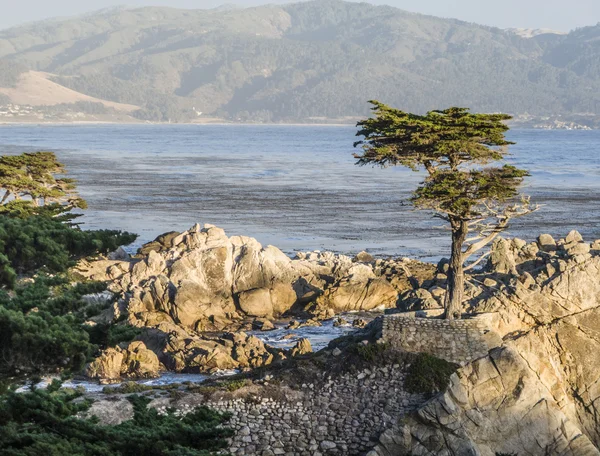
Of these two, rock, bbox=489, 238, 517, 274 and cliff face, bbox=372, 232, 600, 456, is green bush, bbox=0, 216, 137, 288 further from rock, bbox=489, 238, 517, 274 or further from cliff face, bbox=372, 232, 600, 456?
rock, bbox=489, 238, 517, 274

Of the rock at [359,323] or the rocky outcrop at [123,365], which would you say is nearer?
the rocky outcrop at [123,365]

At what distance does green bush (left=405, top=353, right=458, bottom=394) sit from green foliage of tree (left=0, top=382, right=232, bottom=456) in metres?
7.63

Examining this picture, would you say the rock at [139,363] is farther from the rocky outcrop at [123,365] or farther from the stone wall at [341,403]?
the stone wall at [341,403]

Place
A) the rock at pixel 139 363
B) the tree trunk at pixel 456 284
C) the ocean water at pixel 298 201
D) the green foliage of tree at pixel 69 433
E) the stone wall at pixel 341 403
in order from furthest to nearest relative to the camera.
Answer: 1. the ocean water at pixel 298 201
2. the rock at pixel 139 363
3. the tree trunk at pixel 456 284
4. the stone wall at pixel 341 403
5. the green foliage of tree at pixel 69 433

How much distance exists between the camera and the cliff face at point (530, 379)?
59.1ft

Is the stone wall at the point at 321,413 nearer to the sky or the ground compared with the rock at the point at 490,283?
nearer to the ground

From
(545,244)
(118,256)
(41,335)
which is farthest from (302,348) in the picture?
(118,256)

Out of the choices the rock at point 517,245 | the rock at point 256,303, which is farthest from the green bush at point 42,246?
the rock at point 517,245

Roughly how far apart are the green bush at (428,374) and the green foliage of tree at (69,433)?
300 inches

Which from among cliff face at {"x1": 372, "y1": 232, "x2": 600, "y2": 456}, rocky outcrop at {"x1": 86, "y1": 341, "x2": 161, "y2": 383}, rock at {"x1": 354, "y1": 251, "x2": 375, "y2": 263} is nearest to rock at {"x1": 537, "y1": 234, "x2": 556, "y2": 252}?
cliff face at {"x1": 372, "y1": 232, "x2": 600, "y2": 456}

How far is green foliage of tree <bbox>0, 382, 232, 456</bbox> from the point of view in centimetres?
1127

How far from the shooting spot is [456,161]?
862 inches

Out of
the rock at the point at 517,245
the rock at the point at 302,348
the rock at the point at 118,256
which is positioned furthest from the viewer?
the rock at the point at 118,256

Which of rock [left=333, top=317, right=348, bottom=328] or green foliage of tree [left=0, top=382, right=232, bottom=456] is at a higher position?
green foliage of tree [left=0, top=382, right=232, bottom=456]
